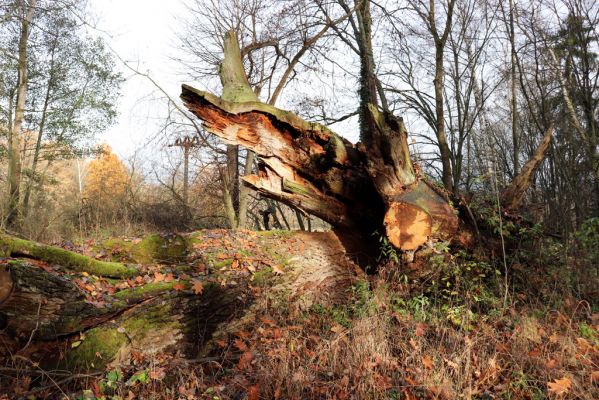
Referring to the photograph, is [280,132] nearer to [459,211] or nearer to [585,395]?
[459,211]

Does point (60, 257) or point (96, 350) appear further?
point (60, 257)

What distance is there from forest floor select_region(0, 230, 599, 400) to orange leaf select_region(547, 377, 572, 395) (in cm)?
1

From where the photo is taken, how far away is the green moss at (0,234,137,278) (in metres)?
3.68

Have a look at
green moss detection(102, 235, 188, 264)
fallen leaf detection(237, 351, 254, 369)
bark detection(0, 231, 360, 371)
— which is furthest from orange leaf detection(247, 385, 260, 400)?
green moss detection(102, 235, 188, 264)

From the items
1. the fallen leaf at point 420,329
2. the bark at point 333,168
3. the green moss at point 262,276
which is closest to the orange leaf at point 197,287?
the green moss at point 262,276

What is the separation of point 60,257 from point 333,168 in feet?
11.0

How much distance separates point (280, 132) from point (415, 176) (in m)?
1.81

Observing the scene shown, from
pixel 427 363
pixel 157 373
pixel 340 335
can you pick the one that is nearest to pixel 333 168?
pixel 340 335

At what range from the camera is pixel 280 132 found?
185 inches

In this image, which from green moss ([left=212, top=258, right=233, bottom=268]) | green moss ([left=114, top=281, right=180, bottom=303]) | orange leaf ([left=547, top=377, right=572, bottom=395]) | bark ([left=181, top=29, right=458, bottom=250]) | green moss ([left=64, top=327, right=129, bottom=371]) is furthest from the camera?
green moss ([left=212, top=258, right=233, bottom=268])

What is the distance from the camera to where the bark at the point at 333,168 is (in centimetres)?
437

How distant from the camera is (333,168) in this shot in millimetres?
4898

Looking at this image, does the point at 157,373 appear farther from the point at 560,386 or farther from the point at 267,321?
the point at 560,386

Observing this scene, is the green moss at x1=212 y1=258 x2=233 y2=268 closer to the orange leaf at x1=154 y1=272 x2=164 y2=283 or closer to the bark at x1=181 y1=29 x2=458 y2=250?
the orange leaf at x1=154 y1=272 x2=164 y2=283
